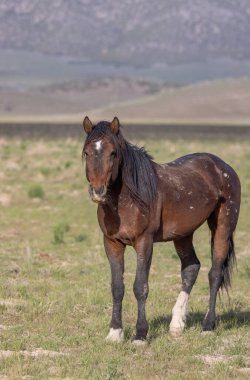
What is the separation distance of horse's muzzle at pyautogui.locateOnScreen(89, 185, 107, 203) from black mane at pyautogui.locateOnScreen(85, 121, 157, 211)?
537 mm

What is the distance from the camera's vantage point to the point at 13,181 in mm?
28484

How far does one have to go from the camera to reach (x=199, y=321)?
35.7ft

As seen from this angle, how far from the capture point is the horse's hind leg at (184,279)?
1012 centimetres

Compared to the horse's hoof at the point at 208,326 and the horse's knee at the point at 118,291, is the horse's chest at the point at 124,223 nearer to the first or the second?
the horse's knee at the point at 118,291

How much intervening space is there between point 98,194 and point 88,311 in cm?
281

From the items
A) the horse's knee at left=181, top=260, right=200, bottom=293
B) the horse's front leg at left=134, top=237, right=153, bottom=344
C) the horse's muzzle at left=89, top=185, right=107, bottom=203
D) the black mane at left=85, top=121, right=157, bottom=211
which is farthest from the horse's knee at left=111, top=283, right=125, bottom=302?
the horse's muzzle at left=89, top=185, right=107, bottom=203

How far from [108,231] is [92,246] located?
26.1 feet

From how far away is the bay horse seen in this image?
9.00 m

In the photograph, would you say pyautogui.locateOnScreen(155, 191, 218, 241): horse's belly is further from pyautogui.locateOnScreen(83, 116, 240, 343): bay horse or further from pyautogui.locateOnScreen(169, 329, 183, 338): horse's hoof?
pyautogui.locateOnScreen(169, 329, 183, 338): horse's hoof

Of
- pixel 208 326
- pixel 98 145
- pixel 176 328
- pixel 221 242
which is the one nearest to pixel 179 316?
pixel 176 328

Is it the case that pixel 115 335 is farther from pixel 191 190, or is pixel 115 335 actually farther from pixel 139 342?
pixel 191 190

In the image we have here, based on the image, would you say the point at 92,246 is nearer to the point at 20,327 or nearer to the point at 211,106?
the point at 20,327

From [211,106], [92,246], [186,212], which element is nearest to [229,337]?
[186,212]

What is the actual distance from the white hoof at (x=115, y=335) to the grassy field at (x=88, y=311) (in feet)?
0.31
